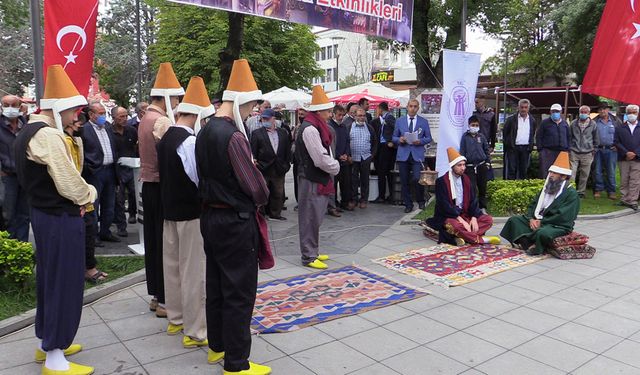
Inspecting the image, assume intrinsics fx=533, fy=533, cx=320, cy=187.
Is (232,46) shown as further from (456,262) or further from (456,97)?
(456,262)

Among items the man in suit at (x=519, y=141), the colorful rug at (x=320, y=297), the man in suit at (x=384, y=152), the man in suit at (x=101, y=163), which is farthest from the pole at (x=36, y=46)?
the man in suit at (x=519, y=141)

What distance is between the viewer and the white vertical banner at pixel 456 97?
8945mm

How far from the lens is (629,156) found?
1053 cm

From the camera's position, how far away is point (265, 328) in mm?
4582

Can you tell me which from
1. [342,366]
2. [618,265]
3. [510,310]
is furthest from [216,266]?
[618,265]

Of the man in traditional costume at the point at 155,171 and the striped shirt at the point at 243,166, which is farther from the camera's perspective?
the man in traditional costume at the point at 155,171

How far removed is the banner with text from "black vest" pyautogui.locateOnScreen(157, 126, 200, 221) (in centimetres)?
332

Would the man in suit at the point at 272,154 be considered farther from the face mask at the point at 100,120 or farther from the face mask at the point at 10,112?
the face mask at the point at 10,112

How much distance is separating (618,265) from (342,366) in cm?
448

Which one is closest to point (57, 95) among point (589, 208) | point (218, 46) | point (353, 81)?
point (589, 208)

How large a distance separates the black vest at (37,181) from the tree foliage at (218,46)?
76.0 feet

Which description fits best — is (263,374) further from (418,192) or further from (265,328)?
(418,192)

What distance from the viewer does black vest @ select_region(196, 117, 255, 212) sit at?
3.59 meters

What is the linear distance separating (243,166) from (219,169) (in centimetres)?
16
